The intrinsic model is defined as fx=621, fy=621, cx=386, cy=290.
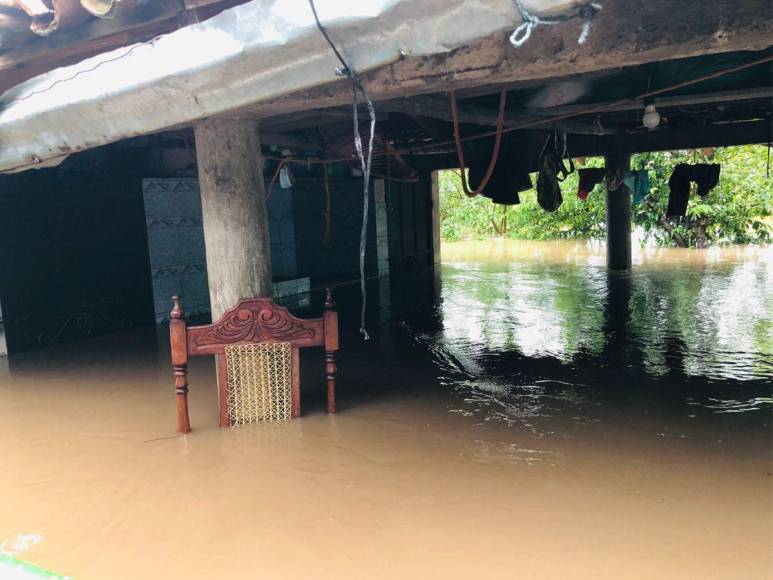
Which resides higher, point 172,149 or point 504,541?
point 172,149

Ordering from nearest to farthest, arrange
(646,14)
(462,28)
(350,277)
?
(462,28), (646,14), (350,277)

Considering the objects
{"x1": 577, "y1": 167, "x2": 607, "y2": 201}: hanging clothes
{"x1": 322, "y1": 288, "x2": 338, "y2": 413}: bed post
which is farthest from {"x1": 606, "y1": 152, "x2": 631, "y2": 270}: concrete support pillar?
{"x1": 322, "y1": 288, "x2": 338, "y2": 413}: bed post

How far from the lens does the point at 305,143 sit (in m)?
7.20

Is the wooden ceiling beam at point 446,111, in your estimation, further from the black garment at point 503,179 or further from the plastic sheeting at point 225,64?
the plastic sheeting at point 225,64

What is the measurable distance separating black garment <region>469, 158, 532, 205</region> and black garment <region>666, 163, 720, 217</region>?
3946 mm

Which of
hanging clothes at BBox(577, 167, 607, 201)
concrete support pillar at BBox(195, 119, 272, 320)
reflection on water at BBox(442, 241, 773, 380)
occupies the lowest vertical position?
reflection on water at BBox(442, 241, 773, 380)

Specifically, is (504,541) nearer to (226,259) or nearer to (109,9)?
(226,259)

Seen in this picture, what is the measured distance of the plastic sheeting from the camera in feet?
8.04

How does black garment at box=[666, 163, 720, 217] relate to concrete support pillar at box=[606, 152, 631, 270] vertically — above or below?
above

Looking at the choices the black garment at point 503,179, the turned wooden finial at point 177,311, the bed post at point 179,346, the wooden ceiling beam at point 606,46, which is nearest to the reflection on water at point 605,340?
the black garment at point 503,179

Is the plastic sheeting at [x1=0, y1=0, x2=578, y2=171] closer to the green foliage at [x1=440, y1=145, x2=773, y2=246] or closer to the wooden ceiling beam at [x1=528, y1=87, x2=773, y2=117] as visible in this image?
the wooden ceiling beam at [x1=528, y1=87, x2=773, y2=117]

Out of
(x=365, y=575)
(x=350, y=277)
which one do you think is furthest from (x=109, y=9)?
(x=350, y=277)

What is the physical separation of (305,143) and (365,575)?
5488 mm

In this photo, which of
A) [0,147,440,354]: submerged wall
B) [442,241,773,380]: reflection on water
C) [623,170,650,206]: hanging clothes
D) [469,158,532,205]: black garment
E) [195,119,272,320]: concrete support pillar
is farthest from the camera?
[623,170,650,206]: hanging clothes
